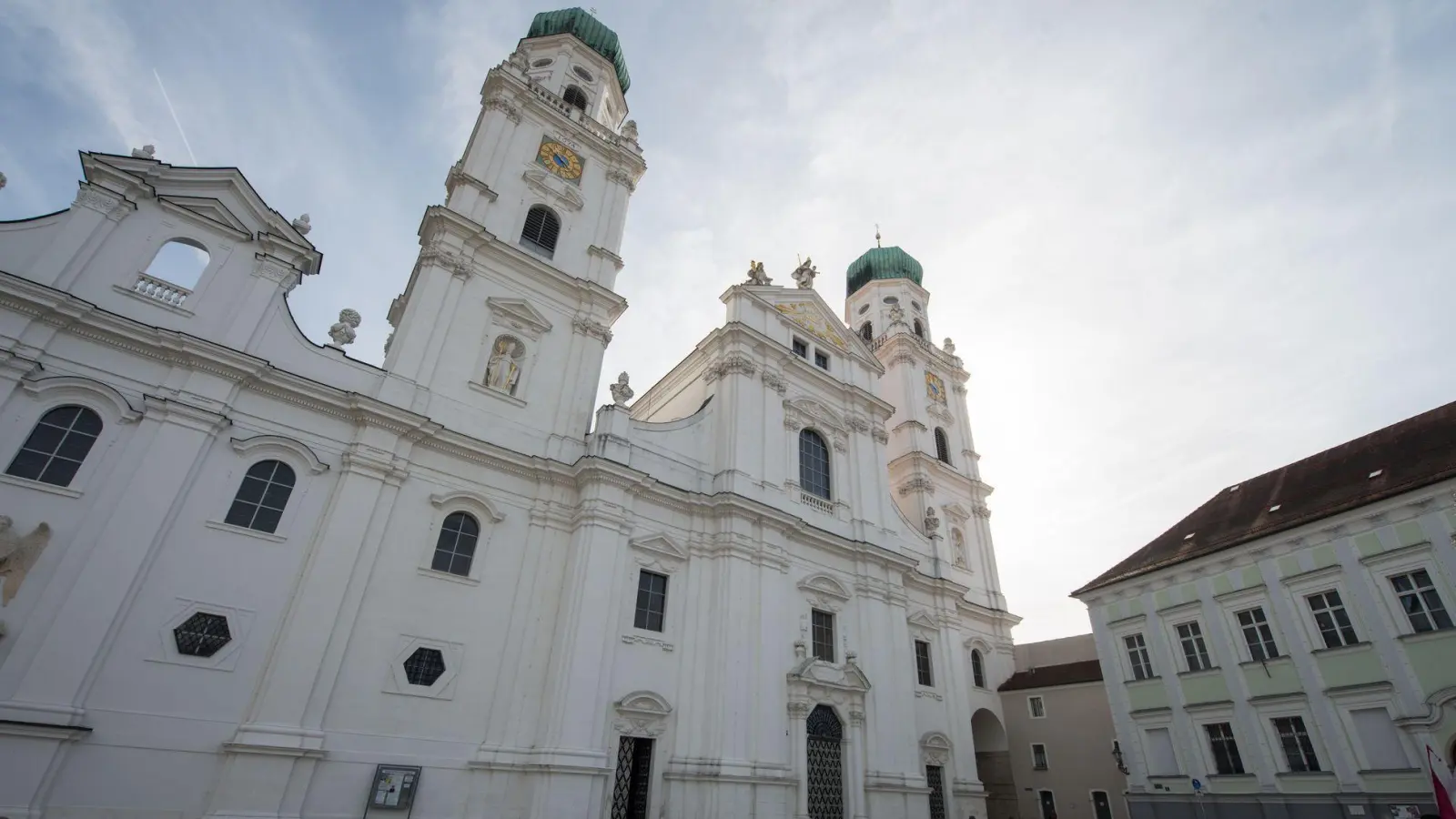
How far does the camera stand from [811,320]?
2528cm

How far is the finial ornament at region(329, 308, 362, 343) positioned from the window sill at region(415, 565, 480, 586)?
210 inches

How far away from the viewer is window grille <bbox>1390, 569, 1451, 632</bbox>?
48.7ft

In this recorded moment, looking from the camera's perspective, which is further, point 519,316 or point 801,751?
point 519,316

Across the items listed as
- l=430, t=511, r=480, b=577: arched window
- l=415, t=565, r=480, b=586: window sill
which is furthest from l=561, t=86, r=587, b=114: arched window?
l=415, t=565, r=480, b=586: window sill

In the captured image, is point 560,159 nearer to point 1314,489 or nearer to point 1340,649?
point 1314,489

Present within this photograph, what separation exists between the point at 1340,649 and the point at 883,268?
25.6m

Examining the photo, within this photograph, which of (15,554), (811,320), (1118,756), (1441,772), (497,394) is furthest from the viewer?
(811,320)

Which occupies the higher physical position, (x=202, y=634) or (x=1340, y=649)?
(x=1340, y=649)

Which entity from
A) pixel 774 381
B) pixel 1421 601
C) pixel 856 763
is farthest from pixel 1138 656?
pixel 774 381

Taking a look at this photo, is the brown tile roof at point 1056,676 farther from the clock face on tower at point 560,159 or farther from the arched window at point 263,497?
the arched window at point 263,497

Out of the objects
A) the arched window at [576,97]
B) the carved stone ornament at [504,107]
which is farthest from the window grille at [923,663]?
the arched window at [576,97]

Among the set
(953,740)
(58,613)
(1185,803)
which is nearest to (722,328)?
(953,740)

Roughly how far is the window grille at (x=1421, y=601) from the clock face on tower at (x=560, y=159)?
2391 cm

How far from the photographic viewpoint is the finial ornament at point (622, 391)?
18.8 meters
